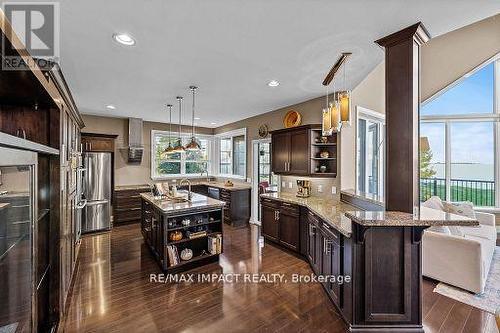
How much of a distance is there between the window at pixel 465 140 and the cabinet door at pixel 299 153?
3491 mm

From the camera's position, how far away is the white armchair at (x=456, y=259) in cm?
271

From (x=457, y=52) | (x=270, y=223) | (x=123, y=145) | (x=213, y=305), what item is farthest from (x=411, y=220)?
(x=123, y=145)

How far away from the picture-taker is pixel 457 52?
13.2 feet

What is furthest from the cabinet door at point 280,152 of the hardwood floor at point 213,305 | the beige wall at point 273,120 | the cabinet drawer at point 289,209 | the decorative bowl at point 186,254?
the decorative bowl at point 186,254

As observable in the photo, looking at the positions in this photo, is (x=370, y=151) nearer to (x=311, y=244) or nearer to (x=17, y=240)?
(x=311, y=244)

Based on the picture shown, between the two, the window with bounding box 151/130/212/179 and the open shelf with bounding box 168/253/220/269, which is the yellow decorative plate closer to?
the open shelf with bounding box 168/253/220/269

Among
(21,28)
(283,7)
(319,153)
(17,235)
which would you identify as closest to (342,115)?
(283,7)

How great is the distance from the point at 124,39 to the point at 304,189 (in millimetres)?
3468

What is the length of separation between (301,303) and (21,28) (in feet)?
12.0

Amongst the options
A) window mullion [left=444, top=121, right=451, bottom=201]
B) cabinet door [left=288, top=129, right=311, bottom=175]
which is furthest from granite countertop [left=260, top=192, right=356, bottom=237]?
window mullion [left=444, top=121, right=451, bottom=201]

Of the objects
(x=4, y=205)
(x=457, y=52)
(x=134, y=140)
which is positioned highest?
(x=457, y=52)

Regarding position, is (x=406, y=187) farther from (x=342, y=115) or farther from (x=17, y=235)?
(x=17, y=235)

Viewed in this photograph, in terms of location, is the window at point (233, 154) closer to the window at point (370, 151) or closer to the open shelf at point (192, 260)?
the window at point (370, 151)

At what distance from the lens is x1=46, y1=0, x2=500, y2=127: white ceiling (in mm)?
1728
